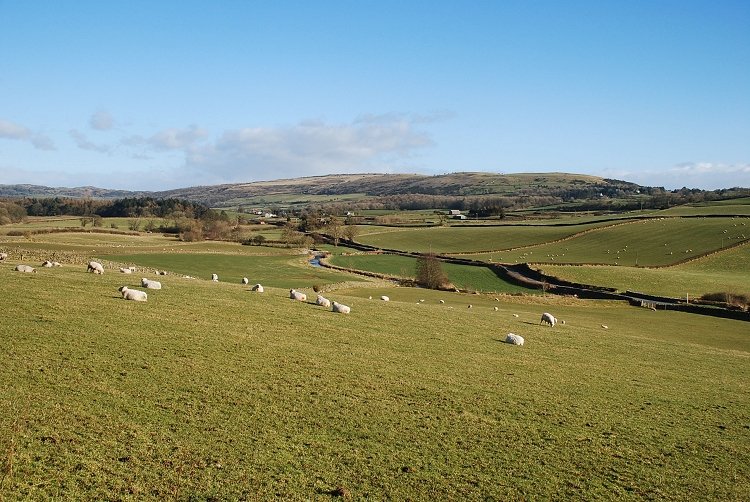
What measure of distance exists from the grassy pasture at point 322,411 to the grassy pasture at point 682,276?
4575 cm

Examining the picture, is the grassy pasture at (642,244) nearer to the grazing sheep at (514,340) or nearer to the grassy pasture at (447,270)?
the grassy pasture at (447,270)

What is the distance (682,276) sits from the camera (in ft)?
248

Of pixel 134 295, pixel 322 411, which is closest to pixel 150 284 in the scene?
pixel 134 295

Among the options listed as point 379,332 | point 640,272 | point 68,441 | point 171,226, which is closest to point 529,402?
point 379,332

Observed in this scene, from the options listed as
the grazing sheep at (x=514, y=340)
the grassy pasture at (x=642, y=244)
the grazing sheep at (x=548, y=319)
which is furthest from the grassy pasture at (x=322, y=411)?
the grassy pasture at (x=642, y=244)

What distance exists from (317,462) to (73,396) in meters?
5.94

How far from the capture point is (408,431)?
1367 cm

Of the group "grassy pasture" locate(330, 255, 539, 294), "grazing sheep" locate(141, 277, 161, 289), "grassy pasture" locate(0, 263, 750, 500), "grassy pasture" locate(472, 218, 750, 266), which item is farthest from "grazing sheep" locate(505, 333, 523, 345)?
"grassy pasture" locate(472, 218, 750, 266)

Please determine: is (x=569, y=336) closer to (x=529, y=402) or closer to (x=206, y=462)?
(x=529, y=402)

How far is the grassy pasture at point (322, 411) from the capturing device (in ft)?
35.0

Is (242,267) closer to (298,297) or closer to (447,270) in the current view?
(447,270)

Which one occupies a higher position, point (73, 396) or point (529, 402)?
point (73, 396)

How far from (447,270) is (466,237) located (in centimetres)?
4624

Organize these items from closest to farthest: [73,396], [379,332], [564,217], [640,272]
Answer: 1. [73,396]
2. [379,332]
3. [640,272]
4. [564,217]
